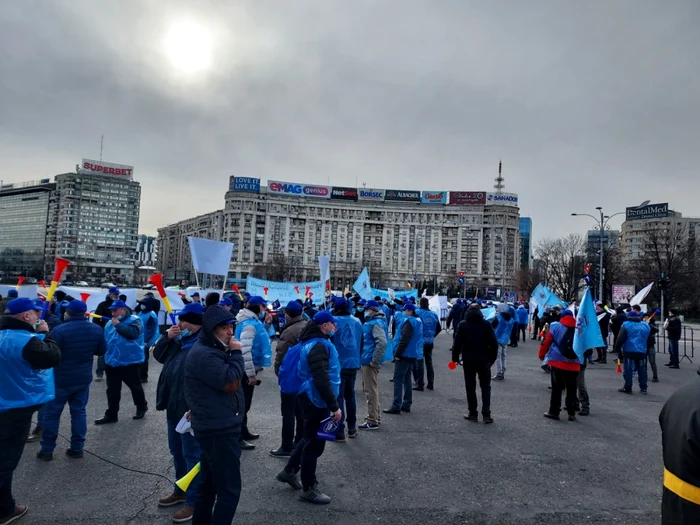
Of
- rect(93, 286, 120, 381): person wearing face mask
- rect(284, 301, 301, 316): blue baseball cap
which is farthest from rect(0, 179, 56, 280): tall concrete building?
rect(284, 301, 301, 316): blue baseball cap

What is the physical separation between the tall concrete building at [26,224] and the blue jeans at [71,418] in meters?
161

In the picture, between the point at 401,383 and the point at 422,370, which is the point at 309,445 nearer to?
the point at 401,383

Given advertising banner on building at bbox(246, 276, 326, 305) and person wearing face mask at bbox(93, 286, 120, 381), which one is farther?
advertising banner on building at bbox(246, 276, 326, 305)

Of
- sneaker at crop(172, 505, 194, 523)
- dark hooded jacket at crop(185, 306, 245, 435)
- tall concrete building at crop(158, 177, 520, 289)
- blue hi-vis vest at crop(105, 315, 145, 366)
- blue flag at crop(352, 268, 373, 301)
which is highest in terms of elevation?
tall concrete building at crop(158, 177, 520, 289)

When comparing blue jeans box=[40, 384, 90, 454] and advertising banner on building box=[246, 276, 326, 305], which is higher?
advertising banner on building box=[246, 276, 326, 305]

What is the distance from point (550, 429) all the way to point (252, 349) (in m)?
5.23

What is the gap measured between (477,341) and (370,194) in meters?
123

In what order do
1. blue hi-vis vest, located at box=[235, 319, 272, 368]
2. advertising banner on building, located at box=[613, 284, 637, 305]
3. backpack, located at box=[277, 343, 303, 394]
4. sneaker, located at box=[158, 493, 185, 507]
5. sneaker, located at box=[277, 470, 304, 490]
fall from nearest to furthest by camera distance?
sneaker, located at box=[158, 493, 185, 507]
sneaker, located at box=[277, 470, 304, 490]
backpack, located at box=[277, 343, 303, 394]
blue hi-vis vest, located at box=[235, 319, 272, 368]
advertising banner on building, located at box=[613, 284, 637, 305]

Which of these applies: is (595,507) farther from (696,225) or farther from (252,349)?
(696,225)

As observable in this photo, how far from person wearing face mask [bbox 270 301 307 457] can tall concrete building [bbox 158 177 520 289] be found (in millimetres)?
111647

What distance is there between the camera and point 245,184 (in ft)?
410

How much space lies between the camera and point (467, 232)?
124438 millimetres

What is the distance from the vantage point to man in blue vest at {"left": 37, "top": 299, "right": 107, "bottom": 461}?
579 cm

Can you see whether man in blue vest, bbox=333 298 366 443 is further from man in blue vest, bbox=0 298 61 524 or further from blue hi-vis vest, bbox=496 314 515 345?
blue hi-vis vest, bbox=496 314 515 345
